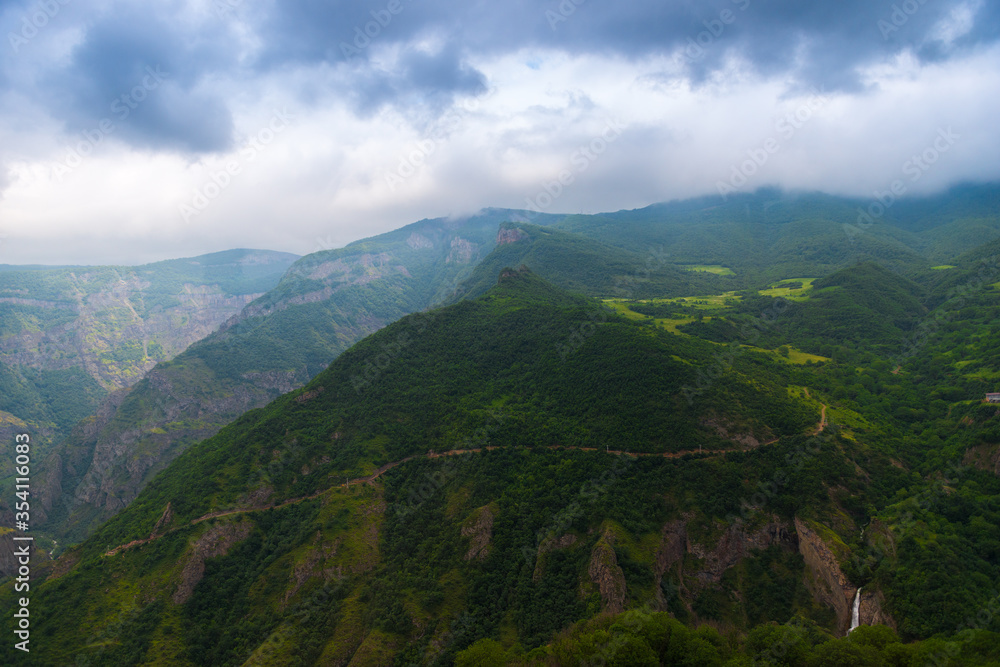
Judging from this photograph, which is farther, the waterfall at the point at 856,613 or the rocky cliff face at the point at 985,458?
the rocky cliff face at the point at 985,458

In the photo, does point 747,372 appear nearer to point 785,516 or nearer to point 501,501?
point 785,516

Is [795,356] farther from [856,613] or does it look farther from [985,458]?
[856,613]

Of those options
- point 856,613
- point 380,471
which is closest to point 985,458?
point 856,613

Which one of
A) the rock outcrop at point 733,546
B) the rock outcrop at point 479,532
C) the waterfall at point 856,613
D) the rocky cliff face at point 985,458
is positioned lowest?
the waterfall at point 856,613

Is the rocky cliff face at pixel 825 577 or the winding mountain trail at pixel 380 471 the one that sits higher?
the winding mountain trail at pixel 380 471

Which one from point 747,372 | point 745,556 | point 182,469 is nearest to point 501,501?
point 745,556

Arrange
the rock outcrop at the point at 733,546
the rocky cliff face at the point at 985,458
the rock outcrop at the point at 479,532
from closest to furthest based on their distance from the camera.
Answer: the rock outcrop at the point at 733,546
the rocky cliff face at the point at 985,458
the rock outcrop at the point at 479,532

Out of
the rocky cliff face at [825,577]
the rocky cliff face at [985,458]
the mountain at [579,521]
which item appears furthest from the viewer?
the rocky cliff face at [985,458]

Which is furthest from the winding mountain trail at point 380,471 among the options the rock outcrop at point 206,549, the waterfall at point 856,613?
the waterfall at point 856,613

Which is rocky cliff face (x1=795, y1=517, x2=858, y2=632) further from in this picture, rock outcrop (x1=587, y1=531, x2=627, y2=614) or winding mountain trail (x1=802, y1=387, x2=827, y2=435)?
rock outcrop (x1=587, y1=531, x2=627, y2=614)

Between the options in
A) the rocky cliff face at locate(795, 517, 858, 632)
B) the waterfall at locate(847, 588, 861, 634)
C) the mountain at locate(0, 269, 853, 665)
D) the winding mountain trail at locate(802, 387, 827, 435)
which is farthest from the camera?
the winding mountain trail at locate(802, 387, 827, 435)

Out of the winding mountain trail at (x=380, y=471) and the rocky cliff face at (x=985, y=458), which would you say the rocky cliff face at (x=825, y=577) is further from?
the rocky cliff face at (x=985, y=458)

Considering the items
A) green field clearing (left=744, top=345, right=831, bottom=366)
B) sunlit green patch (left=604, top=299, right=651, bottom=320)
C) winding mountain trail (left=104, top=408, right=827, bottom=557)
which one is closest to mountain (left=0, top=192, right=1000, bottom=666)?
winding mountain trail (left=104, top=408, right=827, bottom=557)
